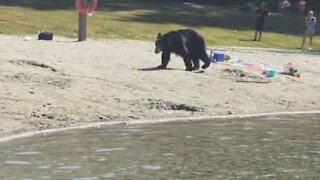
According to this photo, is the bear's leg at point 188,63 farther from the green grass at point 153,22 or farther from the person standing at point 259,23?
the person standing at point 259,23

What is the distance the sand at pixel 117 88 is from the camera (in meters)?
15.0

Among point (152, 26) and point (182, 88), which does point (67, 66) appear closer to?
point (182, 88)

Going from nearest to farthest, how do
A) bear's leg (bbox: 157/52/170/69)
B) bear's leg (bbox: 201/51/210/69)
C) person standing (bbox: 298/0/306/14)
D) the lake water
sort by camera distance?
the lake water < bear's leg (bbox: 157/52/170/69) < bear's leg (bbox: 201/51/210/69) < person standing (bbox: 298/0/306/14)

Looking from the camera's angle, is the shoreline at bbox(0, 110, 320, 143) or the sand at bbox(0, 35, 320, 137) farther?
the sand at bbox(0, 35, 320, 137)

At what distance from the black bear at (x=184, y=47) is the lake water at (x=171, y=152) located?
4.67 meters

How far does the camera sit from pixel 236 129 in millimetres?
14695

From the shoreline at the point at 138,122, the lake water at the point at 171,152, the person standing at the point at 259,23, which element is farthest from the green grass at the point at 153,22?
the lake water at the point at 171,152

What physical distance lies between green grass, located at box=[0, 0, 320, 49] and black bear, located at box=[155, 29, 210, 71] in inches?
336

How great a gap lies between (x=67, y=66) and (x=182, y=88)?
239 centimetres

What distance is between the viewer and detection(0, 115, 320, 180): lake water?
10758 mm

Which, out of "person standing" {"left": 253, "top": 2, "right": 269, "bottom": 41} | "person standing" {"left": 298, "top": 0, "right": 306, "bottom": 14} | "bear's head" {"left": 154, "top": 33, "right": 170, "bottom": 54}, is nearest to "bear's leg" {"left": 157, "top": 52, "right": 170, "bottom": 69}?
"bear's head" {"left": 154, "top": 33, "right": 170, "bottom": 54}

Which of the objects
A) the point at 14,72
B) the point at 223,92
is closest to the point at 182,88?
the point at 223,92

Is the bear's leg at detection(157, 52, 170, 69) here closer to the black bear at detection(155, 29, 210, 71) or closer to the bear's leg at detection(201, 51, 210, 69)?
the black bear at detection(155, 29, 210, 71)

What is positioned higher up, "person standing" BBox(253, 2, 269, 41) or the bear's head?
the bear's head
